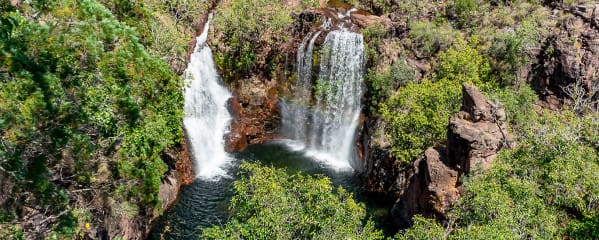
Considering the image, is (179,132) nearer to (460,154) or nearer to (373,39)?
(460,154)

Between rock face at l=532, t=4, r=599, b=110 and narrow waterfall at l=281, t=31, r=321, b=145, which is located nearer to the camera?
rock face at l=532, t=4, r=599, b=110

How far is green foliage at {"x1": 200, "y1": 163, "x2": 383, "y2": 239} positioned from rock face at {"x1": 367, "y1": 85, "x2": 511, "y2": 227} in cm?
910

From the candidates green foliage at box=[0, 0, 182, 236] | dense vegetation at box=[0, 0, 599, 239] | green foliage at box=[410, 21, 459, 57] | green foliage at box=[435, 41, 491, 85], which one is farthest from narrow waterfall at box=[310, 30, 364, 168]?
green foliage at box=[0, 0, 182, 236]

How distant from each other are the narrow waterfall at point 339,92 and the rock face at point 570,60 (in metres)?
16.7

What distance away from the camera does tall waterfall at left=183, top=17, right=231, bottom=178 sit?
127ft

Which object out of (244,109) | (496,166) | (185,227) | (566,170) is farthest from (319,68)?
(566,170)

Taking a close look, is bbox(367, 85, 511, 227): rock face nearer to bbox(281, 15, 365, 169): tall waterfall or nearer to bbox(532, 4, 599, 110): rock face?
bbox(532, 4, 599, 110): rock face

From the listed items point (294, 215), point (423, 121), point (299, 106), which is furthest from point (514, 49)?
point (294, 215)

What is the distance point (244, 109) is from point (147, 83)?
1184 inches

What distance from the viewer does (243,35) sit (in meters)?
45.7

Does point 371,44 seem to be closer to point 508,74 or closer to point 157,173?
point 508,74

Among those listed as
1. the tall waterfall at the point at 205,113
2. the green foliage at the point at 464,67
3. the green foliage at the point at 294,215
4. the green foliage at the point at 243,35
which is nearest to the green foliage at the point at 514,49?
the green foliage at the point at 464,67

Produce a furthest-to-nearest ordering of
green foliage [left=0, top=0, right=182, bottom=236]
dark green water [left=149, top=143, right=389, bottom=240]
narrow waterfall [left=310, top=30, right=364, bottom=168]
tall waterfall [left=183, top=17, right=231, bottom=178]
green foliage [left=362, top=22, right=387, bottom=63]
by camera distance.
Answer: narrow waterfall [left=310, top=30, right=364, bottom=168] < green foliage [left=362, top=22, right=387, bottom=63] < tall waterfall [left=183, top=17, right=231, bottom=178] < dark green water [left=149, top=143, right=389, bottom=240] < green foliage [left=0, top=0, right=182, bottom=236]

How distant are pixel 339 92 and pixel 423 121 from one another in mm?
15897
